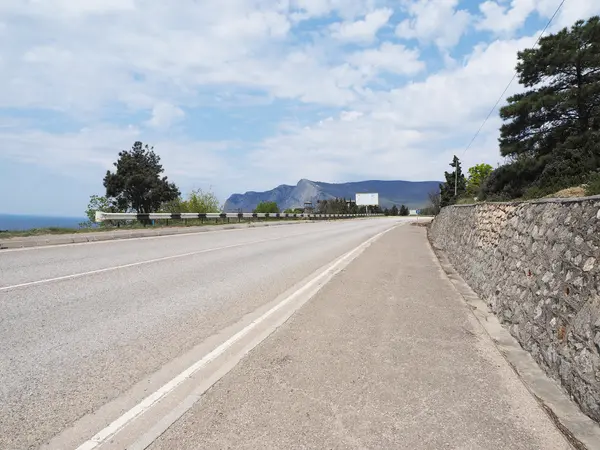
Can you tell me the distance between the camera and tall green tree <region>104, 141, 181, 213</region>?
6862 cm

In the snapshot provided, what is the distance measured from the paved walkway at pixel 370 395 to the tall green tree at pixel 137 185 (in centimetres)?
6790

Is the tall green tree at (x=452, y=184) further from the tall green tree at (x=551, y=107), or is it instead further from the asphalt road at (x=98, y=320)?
the asphalt road at (x=98, y=320)

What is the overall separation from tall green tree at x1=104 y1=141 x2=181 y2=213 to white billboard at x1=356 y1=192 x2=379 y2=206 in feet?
314

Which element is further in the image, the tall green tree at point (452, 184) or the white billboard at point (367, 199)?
the white billboard at point (367, 199)

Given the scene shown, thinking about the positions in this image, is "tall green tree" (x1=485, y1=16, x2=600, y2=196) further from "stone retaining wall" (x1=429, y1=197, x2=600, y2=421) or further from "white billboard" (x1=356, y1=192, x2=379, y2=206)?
"white billboard" (x1=356, y1=192, x2=379, y2=206)

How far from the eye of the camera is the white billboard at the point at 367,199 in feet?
514

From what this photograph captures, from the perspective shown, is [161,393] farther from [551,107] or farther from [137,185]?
[137,185]

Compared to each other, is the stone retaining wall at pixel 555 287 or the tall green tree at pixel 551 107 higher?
the tall green tree at pixel 551 107

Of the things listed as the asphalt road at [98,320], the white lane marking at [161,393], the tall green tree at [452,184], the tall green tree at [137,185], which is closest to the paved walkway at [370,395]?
the white lane marking at [161,393]

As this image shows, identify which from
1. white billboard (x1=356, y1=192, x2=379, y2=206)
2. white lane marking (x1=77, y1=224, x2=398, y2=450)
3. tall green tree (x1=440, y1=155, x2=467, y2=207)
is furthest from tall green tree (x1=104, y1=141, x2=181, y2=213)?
white billboard (x1=356, y1=192, x2=379, y2=206)

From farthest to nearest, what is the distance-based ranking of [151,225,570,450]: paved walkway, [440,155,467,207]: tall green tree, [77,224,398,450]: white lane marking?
[440,155,467,207]: tall green tree → [151,225,570,450]: paved walkway → [77,224,398,450]: white lane marking

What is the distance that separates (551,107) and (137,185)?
59.1 m

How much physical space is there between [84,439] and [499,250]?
6.90 meters

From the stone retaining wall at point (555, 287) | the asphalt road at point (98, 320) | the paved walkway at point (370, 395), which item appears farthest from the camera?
the stone retaining wall at point (555, 287)
